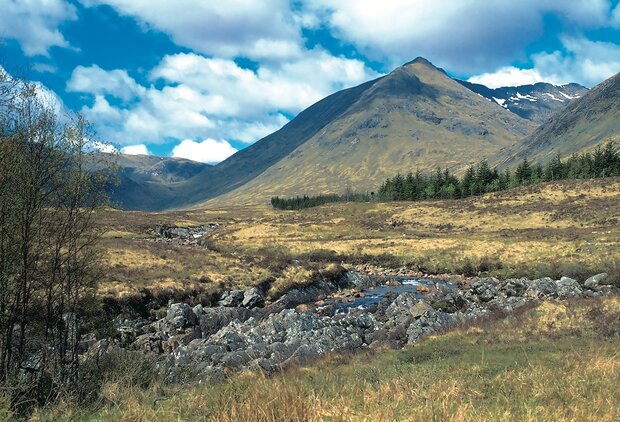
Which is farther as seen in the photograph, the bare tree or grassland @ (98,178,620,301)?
grassland @ (98,178,620,301)

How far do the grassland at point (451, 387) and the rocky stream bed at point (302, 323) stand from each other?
438 centimetres

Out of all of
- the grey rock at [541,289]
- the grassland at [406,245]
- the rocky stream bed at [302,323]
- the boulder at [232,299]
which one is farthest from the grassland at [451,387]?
the boulder at [232,299]

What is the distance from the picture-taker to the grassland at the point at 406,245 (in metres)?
45.6

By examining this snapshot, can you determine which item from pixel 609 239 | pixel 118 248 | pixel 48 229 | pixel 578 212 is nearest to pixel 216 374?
pixel 48 229

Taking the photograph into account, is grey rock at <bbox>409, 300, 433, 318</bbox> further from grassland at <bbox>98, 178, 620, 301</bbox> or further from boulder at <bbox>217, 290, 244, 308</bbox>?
grassland at <bbox>98, 178, 620, 301</bbox>

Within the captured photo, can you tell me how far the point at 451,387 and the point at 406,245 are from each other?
6115 cm

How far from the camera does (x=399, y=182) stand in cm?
16250

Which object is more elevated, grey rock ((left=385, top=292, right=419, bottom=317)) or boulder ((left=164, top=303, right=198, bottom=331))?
boulder ((left=164, top=303, right=198, bottom=331))

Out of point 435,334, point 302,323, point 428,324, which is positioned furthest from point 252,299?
point 435,334

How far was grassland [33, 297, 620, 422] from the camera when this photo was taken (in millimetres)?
6344

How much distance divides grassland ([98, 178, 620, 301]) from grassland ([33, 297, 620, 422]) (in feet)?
55.6

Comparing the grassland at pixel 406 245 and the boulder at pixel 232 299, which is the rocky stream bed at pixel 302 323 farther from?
the grassland at pixel 406 245

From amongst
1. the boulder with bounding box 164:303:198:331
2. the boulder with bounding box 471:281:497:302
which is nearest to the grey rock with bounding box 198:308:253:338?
the boulder with bounding box 164:303:198:331

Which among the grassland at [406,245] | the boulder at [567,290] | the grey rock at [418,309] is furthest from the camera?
the grassland at [406,245]
